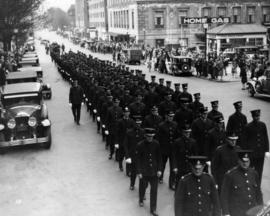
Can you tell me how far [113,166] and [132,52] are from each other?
3456 centimetres

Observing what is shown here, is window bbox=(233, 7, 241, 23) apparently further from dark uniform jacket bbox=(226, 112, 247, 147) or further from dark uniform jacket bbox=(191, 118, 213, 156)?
dark uniform jacket bbox=(191, 118, 213, 156)

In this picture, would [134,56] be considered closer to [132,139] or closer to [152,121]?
[152,121]

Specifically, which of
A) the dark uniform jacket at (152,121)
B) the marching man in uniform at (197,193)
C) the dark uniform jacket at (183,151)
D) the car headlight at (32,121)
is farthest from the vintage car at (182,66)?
the marching man in uniform at (197,193)

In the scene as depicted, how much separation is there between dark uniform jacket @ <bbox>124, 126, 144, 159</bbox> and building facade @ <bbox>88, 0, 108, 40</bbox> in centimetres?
7904

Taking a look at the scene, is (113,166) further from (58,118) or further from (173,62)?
(173,62)

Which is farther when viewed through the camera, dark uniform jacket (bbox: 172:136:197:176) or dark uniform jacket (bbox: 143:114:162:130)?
dark uniform jacket (bbox: 143:114:162:130)

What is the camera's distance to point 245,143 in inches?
376

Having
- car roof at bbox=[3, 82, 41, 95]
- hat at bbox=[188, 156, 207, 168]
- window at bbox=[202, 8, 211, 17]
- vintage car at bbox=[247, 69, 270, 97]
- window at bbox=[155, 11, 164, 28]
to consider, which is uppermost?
window at bbox=[202, 8, 211, 17]

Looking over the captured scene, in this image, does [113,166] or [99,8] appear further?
[99,8]

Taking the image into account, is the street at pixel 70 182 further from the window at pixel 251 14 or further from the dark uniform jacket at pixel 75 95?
the window at pixel 251 14

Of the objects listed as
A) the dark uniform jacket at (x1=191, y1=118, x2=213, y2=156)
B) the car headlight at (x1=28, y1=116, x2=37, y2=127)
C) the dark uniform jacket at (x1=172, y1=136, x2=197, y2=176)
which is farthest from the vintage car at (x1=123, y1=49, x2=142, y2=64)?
the dark uniform jacket at (x1=172, y1=136, x2=197, y2=176)

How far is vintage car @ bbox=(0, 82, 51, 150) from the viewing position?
42.3ft

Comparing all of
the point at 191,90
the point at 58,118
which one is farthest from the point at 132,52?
the point at 58,118

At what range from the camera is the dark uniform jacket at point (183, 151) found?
28.5 ft
